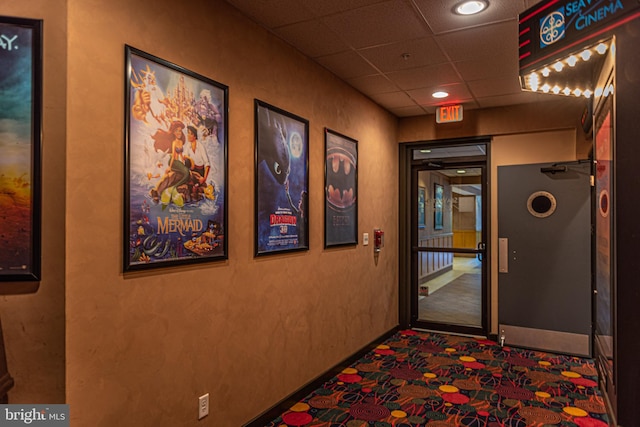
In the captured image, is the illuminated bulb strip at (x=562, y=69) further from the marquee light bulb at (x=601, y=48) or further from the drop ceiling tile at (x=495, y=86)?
the drop ceiling tile at (x=495, y=86)

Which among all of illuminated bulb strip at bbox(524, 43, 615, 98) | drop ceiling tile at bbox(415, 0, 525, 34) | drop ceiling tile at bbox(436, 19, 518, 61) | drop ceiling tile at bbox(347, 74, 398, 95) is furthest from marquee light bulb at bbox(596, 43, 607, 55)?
drop ceiling tile at bbox(347, 74, 398, 95)

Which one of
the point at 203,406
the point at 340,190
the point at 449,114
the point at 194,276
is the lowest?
the point at 203,406

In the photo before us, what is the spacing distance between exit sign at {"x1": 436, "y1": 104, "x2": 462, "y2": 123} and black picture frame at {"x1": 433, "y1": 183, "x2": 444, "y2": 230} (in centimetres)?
A: 116

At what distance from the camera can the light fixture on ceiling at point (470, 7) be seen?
2.80 metres

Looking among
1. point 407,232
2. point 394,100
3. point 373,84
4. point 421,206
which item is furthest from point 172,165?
point 421,206

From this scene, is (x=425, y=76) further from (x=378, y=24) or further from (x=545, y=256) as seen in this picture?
(x=545, y=256)

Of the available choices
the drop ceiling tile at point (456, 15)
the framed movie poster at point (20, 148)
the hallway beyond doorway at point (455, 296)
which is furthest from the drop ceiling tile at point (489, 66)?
the framed movie poster at point (20, 148)

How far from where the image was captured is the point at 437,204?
625 centimetres

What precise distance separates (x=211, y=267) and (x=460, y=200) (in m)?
4.44

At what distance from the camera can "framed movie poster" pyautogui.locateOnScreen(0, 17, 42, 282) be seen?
5.97 ft

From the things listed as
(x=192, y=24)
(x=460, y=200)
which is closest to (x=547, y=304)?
(x=460, y=200)

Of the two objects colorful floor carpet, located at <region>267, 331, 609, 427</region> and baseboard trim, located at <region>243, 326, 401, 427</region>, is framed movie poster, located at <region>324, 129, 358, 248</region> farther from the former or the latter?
colorful floor carpet, located at <region>267, 331, 609, 427</region>

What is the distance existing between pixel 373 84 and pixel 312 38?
1.32 meters

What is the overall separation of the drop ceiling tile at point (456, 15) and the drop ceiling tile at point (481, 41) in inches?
4.1
